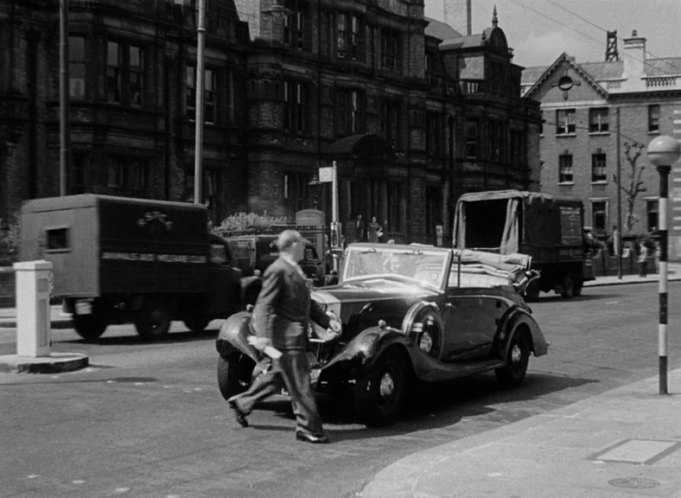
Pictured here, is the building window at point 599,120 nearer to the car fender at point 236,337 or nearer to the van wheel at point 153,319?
the van wheel at point 153,319

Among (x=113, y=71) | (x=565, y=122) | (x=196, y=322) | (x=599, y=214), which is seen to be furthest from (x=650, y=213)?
(x=196, y=322)

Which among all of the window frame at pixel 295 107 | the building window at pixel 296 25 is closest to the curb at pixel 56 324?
the window frame at pixel 295 107

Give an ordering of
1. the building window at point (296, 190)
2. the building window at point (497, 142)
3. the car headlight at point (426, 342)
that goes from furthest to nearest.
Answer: the building window at point (497, 142) → the building window at point (296, 190) → the car headlight at point (426, 342)

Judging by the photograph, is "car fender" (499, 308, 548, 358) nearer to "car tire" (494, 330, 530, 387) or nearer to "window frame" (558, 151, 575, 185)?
"car tire" (494, 330, 530, 387)

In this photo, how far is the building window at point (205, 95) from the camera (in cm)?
3900

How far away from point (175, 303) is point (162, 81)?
1863cm

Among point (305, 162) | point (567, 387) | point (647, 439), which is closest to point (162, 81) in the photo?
point (305, 162)

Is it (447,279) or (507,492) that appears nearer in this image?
(507,492)

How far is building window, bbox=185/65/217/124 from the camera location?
128ft

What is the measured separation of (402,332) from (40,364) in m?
5.82

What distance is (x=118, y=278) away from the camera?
1905cm

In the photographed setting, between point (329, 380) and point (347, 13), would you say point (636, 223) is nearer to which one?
point (347, 13)

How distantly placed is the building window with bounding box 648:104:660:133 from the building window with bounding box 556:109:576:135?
5.79 m

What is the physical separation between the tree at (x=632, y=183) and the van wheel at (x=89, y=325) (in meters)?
54.2
